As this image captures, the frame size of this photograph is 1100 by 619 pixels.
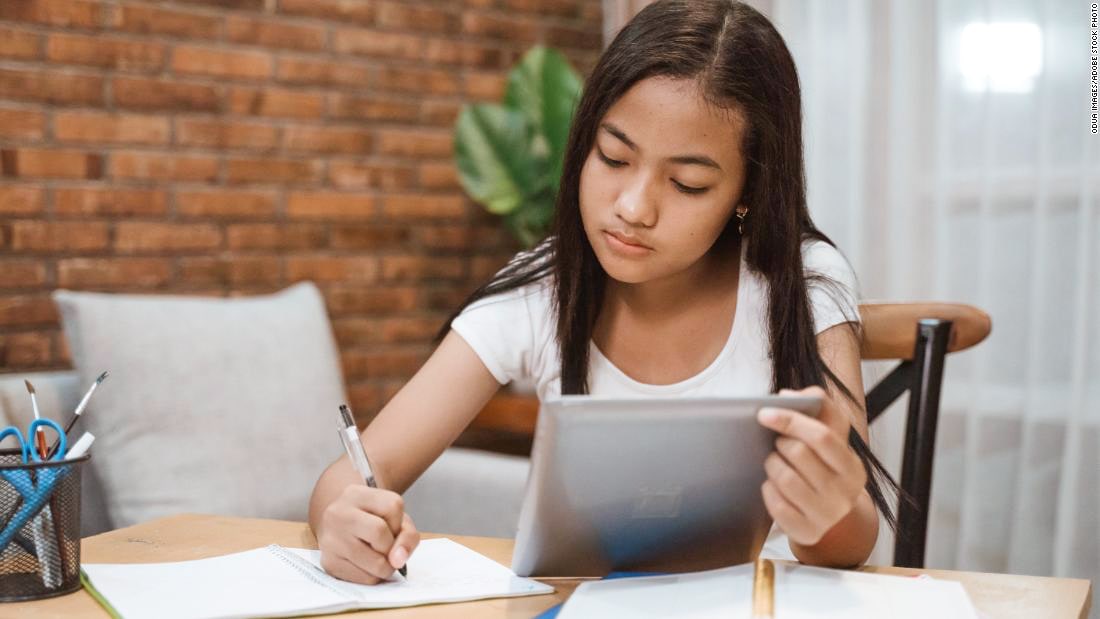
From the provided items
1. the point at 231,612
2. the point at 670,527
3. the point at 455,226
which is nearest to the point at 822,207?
the point at 455,226

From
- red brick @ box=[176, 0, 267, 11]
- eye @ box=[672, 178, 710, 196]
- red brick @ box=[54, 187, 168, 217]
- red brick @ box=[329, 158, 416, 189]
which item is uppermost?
red brick @ box=[176, 0, 267, 11]

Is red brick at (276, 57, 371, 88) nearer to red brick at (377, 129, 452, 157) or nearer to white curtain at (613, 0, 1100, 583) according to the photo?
red brick at (377, 129, 452, 157)

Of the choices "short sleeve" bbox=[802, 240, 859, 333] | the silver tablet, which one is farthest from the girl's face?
the silver tablet

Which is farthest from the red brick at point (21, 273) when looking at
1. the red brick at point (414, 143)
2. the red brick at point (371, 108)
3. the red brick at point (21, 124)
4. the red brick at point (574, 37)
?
the red brick at point (574, 37)

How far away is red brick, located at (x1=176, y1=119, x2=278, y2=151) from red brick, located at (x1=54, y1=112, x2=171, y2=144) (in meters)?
0.05

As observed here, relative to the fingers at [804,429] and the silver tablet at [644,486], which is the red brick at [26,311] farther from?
the fingers at [804,429]

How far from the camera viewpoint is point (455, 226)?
2873 millimetres

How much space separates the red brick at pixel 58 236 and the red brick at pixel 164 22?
0.41 meters

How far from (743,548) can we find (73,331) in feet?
4.59

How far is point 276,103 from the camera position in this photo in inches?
96.9

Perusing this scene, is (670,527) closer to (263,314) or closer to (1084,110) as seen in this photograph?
(263,314)

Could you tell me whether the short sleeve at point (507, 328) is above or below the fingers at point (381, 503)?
above

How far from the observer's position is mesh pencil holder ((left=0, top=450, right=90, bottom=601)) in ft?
2.86

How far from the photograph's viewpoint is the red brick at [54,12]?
2.03 meters
